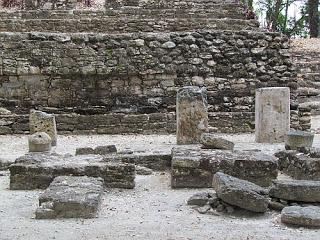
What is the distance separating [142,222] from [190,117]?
19.3 feet

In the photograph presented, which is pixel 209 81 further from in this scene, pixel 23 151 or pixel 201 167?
pixel 201 167

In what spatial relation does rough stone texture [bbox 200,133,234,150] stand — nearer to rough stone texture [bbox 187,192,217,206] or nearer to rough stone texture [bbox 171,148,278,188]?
rough stone texture [bbox 171,148,278,188]

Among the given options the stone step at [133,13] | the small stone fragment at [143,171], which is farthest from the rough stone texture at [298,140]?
the stone step at [133,13]

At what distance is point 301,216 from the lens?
643 centimetres

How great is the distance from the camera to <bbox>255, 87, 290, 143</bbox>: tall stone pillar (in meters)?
12.5

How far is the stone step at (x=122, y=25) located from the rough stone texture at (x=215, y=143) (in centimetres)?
1039

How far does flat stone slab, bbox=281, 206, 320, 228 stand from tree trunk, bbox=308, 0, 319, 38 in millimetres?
30887

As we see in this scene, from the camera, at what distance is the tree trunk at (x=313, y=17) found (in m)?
36.1

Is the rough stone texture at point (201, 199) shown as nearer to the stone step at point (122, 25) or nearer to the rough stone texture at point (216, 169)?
the rough stone texture at point (216, 169)

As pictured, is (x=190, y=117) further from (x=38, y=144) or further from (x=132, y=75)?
(x=132, y=75)

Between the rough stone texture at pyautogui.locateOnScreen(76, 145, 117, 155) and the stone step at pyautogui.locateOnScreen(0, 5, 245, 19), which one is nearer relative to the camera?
the rough stone texture at pyautogui.locateOnScreen(76, 145, 117, 155)

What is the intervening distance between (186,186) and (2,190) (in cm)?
251

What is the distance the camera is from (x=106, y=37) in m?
15.3

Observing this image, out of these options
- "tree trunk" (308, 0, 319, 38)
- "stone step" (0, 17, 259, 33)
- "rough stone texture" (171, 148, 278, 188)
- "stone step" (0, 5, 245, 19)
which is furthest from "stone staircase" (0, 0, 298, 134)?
"tree trunk" (308, 0, 319, 38)
